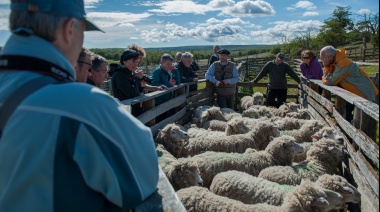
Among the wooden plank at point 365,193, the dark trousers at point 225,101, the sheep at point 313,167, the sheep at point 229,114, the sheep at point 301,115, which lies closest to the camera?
the wooden plank at point 365,193

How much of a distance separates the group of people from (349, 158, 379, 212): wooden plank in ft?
8.50

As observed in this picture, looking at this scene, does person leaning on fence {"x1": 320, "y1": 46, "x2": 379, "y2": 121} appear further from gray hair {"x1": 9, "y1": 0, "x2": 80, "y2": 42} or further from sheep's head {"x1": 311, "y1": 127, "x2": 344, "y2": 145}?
gray hair {"x1": 9, "y1": 0, "x2": 80, "y2": 42}

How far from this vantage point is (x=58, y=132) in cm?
100

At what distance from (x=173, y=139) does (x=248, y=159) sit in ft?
4.10

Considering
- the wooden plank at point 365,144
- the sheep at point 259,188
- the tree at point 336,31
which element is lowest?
the sheep at point 259,188

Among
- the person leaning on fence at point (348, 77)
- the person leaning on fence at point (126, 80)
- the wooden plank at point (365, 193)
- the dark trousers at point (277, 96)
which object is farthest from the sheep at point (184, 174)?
the dark trousers at point (277, 96)

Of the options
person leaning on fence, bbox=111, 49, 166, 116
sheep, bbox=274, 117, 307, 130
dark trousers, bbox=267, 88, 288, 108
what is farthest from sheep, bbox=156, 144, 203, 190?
dark trousers, bbox=267, 88, 288, 108

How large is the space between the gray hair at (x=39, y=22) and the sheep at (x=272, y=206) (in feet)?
8.50

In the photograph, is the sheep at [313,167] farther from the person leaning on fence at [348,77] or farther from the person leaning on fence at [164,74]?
the person leaning on fence at [164,74]

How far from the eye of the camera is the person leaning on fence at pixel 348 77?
5.36 meters

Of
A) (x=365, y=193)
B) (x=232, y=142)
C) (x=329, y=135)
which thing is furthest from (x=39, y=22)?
(x=329, y=135)

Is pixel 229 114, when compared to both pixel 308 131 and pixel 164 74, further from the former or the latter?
pixel 308 131

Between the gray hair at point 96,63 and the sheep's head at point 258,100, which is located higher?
→ the gray hair at point 96,63

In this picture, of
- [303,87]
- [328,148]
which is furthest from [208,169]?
[303,87]
